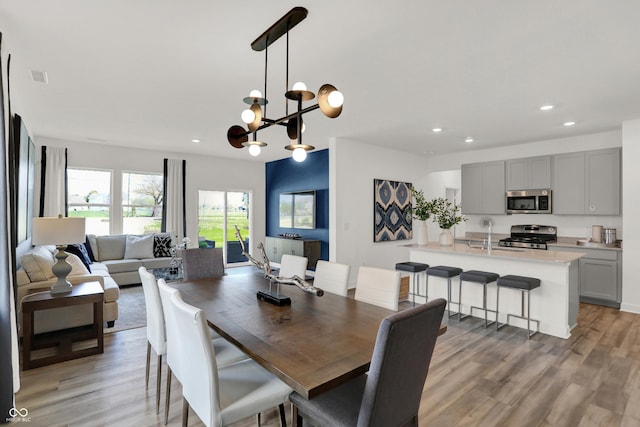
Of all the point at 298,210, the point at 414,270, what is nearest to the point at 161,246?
the point at 298,210

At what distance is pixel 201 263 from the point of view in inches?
137

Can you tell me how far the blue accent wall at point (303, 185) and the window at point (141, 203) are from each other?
2.50 meters

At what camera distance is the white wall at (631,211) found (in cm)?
435

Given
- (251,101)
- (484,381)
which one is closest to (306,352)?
(251,101)

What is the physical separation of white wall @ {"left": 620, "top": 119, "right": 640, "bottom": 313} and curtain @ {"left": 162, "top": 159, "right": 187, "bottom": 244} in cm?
744

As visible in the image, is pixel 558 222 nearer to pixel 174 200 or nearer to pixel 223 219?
pixel 223 219

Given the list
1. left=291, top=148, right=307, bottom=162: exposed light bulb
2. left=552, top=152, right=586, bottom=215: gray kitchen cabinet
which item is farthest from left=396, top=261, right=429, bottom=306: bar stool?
left=291, top=148, right=307, bottom=162: exposed light bulb

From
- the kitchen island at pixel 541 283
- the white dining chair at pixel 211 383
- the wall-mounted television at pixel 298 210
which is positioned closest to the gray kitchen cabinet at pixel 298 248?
the wall-mounted television at pixel 298 210

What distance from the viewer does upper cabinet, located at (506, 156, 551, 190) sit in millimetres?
5564

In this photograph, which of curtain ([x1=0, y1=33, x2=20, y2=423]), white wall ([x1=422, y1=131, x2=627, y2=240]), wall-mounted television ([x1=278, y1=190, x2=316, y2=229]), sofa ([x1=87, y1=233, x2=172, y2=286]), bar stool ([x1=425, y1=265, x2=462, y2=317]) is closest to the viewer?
curtain ([x1=0, y1=33, x2=20, y2=423])

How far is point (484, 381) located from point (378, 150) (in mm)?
4416

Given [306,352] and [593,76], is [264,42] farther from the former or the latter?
[593,76]

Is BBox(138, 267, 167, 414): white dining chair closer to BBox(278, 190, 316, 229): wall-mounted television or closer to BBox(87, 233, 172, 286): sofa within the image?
BBox(87, 233, 172, 286): sofa

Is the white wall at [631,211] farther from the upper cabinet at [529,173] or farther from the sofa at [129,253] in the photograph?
the sofa at [129,253]
